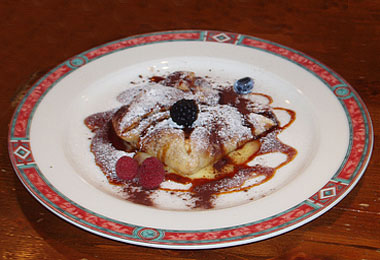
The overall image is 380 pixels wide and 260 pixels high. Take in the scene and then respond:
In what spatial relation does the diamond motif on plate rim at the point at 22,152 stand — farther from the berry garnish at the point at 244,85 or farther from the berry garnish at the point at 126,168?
the berry garnish at the point at 244,85

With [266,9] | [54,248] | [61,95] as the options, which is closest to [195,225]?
[54,248]

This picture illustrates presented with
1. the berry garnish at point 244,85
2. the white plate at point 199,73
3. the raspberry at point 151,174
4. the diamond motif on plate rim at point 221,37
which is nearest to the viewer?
the white plate at point 199,73

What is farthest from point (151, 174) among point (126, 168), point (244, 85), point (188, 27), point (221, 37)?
point (188, 27)

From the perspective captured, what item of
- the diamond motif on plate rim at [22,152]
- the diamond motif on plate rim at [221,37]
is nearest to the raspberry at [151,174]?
the diamond motif on plate rim at [22,152]

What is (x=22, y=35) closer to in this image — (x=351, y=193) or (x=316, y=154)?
(x=316, y=154)

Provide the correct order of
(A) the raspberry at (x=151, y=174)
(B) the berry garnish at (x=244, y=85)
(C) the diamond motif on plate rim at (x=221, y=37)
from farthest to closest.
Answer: (C) the diamond motif on plate rim at (x=221, y=37), (B) the berry garnish at (x=244, y=85), (A) the raspberry at (x=151, y=174)

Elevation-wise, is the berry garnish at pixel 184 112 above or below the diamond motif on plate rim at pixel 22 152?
above
